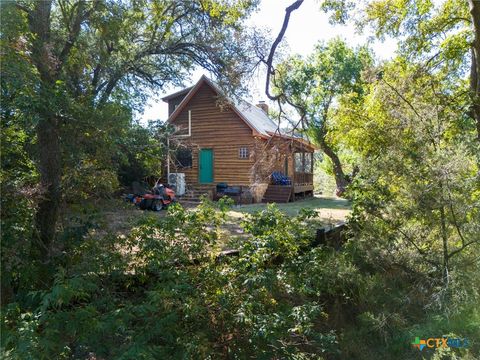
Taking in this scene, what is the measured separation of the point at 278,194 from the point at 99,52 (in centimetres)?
1196

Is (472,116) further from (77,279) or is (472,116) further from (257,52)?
(77,279)

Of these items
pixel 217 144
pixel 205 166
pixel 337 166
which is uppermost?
pixel 217 144

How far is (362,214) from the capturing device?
5.87 metres

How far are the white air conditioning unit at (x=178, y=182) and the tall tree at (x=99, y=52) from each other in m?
5.08

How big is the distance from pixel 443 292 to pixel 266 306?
8.05 ft

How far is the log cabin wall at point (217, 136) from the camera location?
17.6 metres

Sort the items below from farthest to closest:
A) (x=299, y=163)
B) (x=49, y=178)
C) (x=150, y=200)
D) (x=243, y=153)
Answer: (x=299, y=163)
(x=243, y=153)
(x=150, y=200)
(x=49, y=178)

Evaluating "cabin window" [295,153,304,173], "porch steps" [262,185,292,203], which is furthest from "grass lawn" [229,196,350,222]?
"cabin window" [295,153,304,173]

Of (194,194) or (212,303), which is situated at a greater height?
(194,194)

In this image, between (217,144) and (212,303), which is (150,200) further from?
(212,303)

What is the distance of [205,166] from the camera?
18.7 meters

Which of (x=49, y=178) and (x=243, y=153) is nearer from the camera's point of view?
(x=49, y=178)

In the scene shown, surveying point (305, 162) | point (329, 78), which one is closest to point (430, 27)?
point (305, 162)

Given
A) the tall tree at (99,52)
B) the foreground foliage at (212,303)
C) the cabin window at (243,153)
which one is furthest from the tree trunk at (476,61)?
the cabin window at (243,153)
